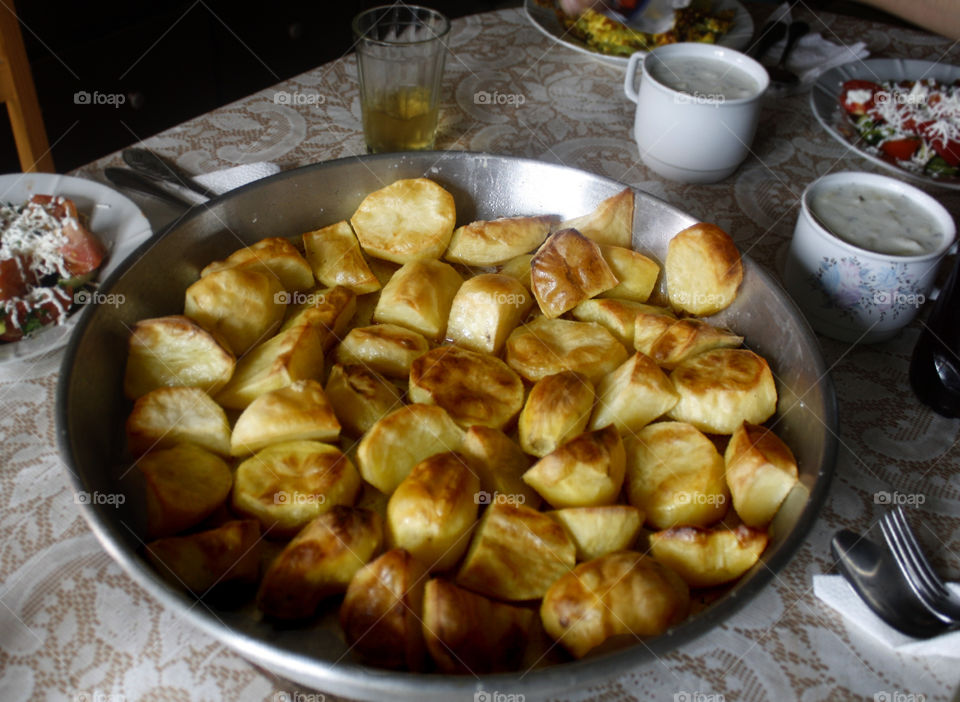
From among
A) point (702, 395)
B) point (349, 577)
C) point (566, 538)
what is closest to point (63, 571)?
point (349, 577)

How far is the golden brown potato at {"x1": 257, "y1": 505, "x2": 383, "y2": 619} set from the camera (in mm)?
856

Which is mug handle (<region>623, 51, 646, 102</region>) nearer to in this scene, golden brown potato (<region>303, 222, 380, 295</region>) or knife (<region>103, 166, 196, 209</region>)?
golden brown potato (<region>303, 222, 380, 295</region>)

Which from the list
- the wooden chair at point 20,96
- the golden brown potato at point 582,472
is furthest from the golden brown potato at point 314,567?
the wooden chair at point 20,96

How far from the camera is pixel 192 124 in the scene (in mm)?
1757

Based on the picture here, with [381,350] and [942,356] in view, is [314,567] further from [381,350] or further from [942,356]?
[942,356]

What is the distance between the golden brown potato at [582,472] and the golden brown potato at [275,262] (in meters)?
0.53

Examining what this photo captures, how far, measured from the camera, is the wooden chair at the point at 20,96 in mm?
1971

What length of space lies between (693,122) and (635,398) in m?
0.77

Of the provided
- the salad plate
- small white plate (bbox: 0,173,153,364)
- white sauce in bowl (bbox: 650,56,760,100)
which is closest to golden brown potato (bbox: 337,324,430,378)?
small white plate (bbox: 0,173,153,364)

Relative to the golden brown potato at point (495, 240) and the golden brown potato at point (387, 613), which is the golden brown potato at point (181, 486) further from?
the golden brown potato at point (495, 240)

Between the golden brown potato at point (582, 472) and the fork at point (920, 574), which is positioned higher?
the golden brown potato at point (582, 472)

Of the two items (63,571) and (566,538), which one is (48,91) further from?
(566,538)

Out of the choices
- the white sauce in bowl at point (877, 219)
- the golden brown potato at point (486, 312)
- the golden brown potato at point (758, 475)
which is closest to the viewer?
the golden brown potato at point (758, 475)

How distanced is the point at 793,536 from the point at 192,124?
60.1 inches
